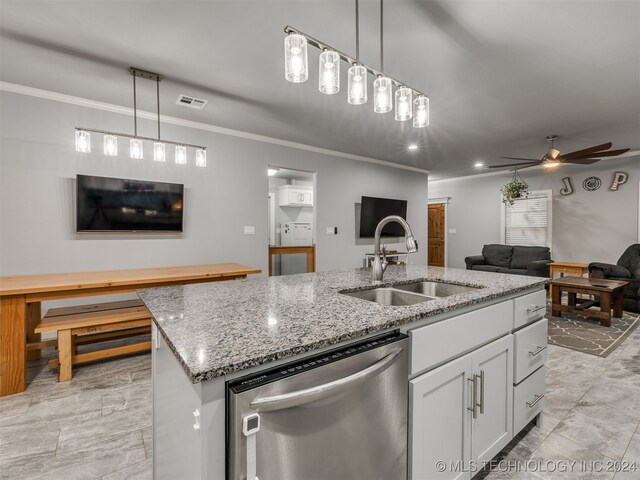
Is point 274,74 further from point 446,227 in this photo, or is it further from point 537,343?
point 446,227

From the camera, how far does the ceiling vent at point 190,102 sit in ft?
10.8

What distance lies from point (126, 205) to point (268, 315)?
3202 millimetres

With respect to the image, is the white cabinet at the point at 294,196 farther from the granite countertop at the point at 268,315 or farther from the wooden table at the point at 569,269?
the granite countertop at the point at 268,315

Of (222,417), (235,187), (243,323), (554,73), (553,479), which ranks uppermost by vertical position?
(554,73)

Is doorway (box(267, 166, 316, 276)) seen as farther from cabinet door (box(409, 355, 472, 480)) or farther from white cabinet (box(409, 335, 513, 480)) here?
cabinet door (box(409, 355, 472, 480))

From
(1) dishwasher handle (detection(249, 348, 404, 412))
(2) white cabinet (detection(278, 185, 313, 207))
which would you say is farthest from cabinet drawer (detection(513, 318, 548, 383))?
(2) white cabinet (detection(278, 185, 313, 207))

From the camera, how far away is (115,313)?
2.88 metres

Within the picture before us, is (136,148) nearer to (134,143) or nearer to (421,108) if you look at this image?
(134,143)

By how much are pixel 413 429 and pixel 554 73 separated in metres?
3.14

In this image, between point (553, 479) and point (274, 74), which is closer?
point (553, 479)

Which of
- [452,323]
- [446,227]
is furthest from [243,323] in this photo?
[446,227]

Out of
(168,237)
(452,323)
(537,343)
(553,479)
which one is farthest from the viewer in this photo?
(168,237)

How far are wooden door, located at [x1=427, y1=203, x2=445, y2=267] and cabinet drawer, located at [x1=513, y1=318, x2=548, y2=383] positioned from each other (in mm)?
6599

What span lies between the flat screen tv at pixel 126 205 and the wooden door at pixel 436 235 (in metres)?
6.60
